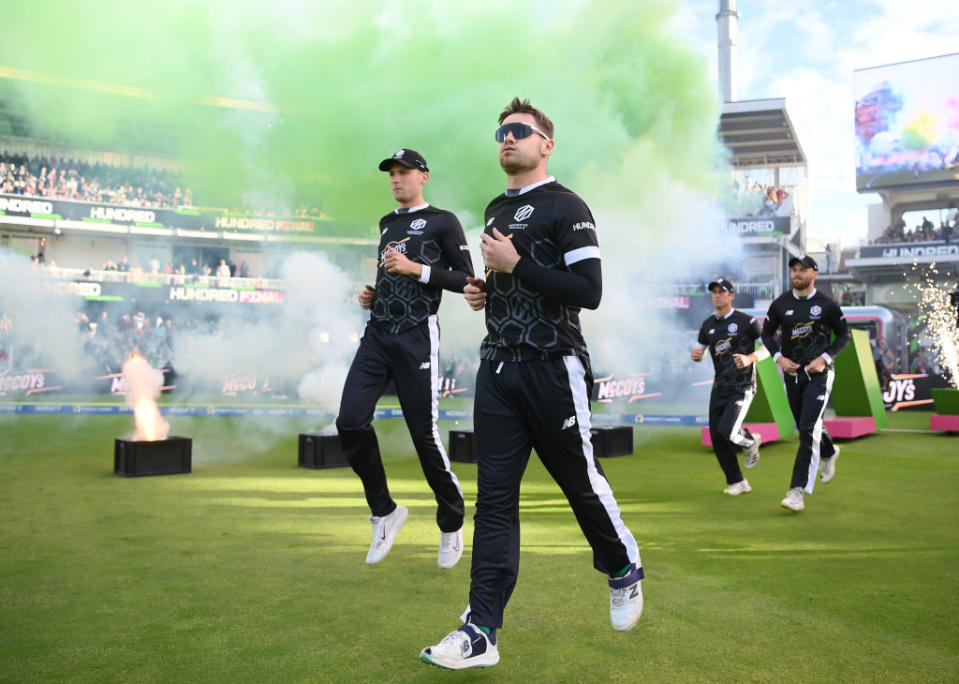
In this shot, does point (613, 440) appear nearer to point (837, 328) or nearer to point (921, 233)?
point (837, 328)

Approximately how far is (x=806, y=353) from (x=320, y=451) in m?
4.75

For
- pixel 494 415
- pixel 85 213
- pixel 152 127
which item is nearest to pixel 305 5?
pixel 152 127

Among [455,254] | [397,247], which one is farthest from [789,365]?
[397,247]

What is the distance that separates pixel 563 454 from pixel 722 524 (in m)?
3.10

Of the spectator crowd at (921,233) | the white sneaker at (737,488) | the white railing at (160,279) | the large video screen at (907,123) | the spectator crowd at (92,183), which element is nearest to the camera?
the white sneaker at (737,488)

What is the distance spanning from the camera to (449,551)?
410 centimetres

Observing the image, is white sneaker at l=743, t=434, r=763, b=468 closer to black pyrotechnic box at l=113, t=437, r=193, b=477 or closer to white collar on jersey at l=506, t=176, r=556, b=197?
white collar on jersey at l=506, t=176, r=556, b=197

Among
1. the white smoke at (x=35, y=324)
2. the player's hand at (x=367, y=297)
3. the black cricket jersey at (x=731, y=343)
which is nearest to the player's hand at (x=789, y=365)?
the black cricket jersey at (x=731, y=343)

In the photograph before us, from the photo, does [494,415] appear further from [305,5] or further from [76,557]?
[305,5]

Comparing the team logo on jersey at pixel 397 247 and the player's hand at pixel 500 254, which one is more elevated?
the team logo on jersey at pixel 397 247

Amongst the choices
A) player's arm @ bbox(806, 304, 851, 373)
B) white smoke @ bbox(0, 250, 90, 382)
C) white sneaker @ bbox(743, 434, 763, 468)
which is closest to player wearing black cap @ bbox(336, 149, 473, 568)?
player's arm @ bbox(806, 304, 851, 373)

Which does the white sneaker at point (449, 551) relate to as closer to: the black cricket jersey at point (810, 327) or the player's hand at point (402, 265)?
the player's hand at point (402, 265)

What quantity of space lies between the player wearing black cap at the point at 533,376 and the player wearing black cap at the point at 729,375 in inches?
164

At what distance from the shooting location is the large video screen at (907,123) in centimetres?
3550
